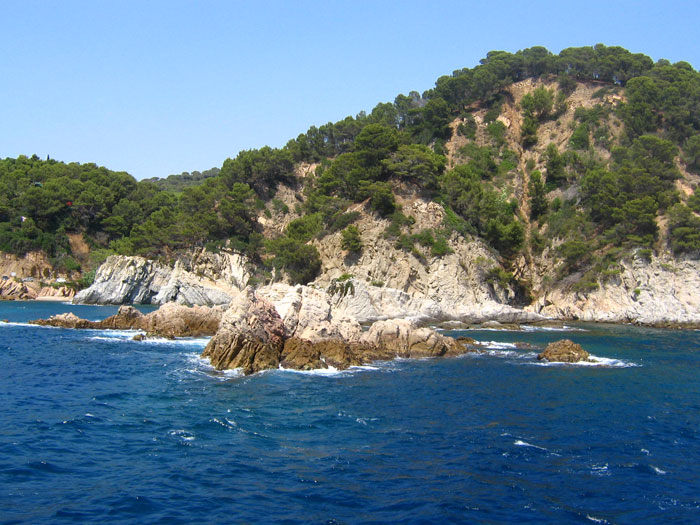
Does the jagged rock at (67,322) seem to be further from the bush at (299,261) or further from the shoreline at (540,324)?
the shoreline at (540,324)

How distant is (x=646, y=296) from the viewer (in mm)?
Result: 53125

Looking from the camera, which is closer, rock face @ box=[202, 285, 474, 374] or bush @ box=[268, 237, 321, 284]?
rock face @ box=[202, 285, 474, 374]

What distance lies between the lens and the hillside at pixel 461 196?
5756 centimetres

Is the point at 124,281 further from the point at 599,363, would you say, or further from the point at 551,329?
the point at 599,363

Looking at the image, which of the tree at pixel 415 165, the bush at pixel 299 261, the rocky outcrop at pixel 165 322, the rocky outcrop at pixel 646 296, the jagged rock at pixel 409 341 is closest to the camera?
the jagged rock at pixel 409 341

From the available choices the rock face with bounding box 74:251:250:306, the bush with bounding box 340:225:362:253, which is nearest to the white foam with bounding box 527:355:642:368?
the bush with bounding box 340:225:362:253

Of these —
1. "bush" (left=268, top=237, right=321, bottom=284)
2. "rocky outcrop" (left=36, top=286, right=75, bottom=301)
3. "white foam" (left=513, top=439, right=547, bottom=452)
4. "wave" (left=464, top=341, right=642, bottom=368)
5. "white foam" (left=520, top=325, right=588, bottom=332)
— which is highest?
"bush" (left=268, top=237, right=321, bottom=284)

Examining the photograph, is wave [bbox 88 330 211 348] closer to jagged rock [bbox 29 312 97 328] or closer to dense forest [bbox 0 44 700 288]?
jagged rock [bbox 29 312 97 328]

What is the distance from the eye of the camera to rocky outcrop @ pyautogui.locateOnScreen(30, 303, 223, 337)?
39969 millimetres

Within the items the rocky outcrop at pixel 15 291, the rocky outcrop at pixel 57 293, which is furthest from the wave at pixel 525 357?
the rocky outcrop at pixel 15 291

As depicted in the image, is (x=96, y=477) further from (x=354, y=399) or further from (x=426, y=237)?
(x=426, y=237)

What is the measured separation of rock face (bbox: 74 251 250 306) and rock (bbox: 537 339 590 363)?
41590mm

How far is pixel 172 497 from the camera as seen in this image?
1240 cm

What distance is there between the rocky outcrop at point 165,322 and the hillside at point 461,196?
18624 millimetres
